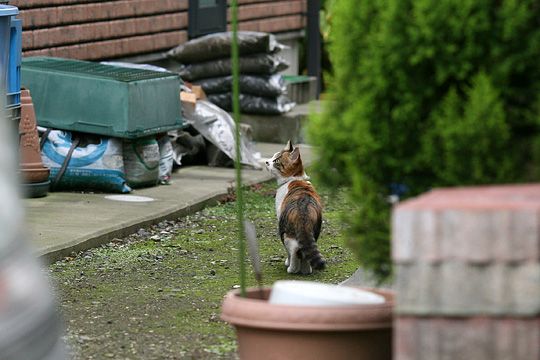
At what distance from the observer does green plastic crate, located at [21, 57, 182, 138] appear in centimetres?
1105

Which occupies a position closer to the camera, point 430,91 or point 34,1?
point 430,91

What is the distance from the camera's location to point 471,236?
3590 millimetres

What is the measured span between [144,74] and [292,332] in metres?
7.49

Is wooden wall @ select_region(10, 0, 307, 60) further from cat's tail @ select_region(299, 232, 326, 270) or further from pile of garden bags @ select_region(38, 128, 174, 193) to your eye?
cat's tail @ select_region(299, 232, 326, 270)

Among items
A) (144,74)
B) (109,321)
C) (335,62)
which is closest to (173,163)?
(144,74)

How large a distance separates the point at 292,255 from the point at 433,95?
12.7 ft

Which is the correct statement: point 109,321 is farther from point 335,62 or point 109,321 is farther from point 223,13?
point 223,13

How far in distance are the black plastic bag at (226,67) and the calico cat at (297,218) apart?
6.27m

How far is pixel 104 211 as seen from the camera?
1001cm

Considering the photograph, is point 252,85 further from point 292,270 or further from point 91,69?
point 292,270

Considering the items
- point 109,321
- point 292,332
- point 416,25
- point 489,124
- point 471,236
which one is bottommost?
point 109,321

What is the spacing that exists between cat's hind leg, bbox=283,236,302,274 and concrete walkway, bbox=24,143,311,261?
151 centimetres

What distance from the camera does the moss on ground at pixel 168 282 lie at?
6.24 metres

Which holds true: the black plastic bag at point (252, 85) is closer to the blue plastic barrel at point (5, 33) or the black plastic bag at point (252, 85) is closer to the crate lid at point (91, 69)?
the crate lid at point (91, 69)
